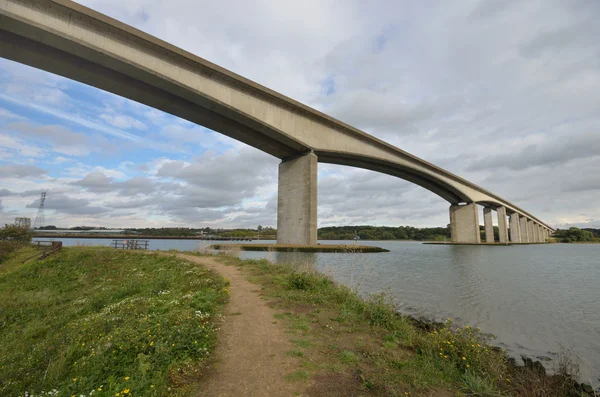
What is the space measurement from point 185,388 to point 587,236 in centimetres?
16676

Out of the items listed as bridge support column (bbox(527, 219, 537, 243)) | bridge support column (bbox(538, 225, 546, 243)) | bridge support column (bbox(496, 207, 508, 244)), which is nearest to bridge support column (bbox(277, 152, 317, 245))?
bridge support column (bbox(496, 207, 508, 244))

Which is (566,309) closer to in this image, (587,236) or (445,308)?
(445,308)

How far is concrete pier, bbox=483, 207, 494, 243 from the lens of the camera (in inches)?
3071

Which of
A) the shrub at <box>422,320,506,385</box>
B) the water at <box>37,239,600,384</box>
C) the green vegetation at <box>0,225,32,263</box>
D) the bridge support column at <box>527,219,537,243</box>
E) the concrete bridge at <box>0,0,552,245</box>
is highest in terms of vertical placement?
the concrete bridge at <box>0,0,552,245</box>

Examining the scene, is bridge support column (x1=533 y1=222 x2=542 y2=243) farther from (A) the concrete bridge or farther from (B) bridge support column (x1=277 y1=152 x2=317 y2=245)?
(B) bridge support column (x1=277 y1=152 x2=317 y2=245)

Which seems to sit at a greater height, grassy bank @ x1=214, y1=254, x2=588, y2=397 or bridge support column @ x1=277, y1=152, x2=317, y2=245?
bridge support column @ x1=277, y1=152, x2=317, y2=245

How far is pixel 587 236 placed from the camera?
118 m

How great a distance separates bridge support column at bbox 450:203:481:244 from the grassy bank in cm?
7238

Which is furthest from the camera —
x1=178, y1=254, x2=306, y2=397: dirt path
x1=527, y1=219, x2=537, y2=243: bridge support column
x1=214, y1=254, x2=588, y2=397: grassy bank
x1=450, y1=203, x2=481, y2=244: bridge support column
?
x1=527, y1=219, x2=537, y2=243: bridge support column

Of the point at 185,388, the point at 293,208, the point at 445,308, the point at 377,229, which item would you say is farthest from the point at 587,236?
the point at 185,388

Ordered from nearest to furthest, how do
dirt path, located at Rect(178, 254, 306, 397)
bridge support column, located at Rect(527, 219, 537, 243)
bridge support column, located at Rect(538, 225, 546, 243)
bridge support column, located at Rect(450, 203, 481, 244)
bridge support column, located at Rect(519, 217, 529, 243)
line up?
dirt path, located at Rect(178, 254, 306, 397)
bridge support column, located at Rect(450, 203, 481, 244)
bridge support column, located at Rect(519, 217, 529, 243)
bridge support column, located at Rect(527, 219, 537, 243)
bridge support column, located at Rect(538, 225, 546, 243)

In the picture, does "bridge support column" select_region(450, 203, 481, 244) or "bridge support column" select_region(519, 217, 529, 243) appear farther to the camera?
"bridge support column" select_region(519, 217, 529, 243)

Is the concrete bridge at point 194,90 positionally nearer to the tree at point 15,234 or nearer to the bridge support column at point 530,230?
the tree at point 15,234

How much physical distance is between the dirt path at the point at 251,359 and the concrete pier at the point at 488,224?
87511mm
